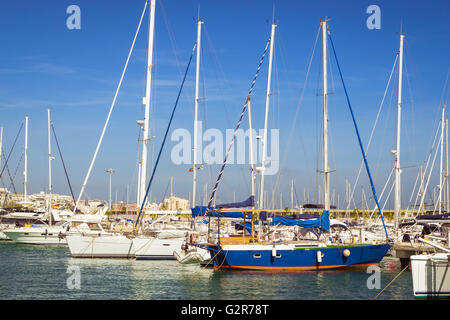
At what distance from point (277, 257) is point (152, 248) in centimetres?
1115

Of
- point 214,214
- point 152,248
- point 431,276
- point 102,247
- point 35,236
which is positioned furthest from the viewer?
point 35,236

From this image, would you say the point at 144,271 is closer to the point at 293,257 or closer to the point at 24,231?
the point at 293,257

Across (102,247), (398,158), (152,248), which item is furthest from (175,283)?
(398,158)

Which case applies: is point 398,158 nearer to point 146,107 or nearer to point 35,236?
point 146,107

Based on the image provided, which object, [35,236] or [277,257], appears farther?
[35,236]

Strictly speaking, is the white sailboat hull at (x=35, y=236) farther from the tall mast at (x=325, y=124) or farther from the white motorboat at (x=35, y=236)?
the tall mast at (x=325, y=124)

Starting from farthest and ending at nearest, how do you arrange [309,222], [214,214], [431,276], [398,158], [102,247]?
[398,158] → [102,247] → [214,214] → [309,222] → [431,276]

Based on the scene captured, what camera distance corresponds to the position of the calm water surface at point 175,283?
24.4 m

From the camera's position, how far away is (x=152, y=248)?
3850 centimetres
